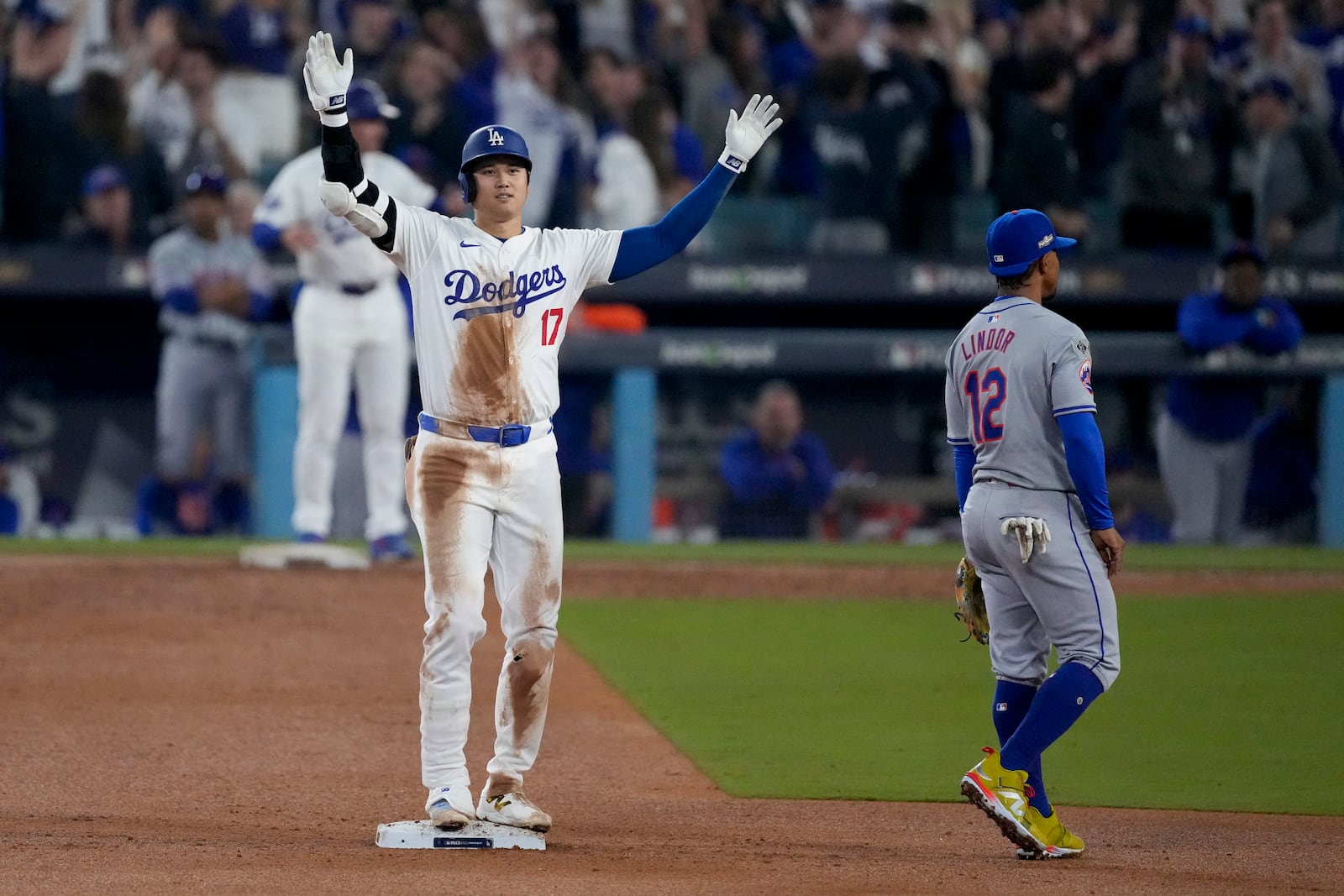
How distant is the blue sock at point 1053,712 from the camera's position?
464cm

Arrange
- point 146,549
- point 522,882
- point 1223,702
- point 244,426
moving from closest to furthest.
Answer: point 522,882 < point 1223,702 < point 146,549 < point 244,426

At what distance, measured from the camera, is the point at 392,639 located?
8.09 m

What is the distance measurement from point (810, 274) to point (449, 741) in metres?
8.70

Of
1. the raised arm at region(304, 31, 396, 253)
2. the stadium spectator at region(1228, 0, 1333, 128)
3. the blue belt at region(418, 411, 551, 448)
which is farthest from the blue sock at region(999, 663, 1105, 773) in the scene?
the stadium spectator at region(1228, 0, 1333, 128)

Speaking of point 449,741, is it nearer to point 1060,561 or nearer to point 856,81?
point 1060,561

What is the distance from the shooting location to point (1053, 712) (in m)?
4.64

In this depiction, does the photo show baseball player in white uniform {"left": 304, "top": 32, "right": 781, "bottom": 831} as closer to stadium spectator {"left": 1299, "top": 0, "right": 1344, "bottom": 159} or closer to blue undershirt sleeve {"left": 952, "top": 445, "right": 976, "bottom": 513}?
blue undershirt sleeve {"left": 952, "top": 445, "right": 976, "bottom": 513}

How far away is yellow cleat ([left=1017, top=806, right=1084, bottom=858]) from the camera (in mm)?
4613

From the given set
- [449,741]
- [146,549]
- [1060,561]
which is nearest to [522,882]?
[449,741]

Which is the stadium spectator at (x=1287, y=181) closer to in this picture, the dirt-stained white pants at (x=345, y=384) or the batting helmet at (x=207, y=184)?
the dirt-stained white pants at (x=345, y=384)

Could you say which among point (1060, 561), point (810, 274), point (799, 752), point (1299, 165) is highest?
point (1299, 165)

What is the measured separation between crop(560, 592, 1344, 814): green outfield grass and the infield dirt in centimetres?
25

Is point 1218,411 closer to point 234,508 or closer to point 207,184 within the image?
point 234,508

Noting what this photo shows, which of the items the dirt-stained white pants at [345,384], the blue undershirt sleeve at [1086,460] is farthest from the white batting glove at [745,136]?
the dirt-stained white pants at [345,384]
